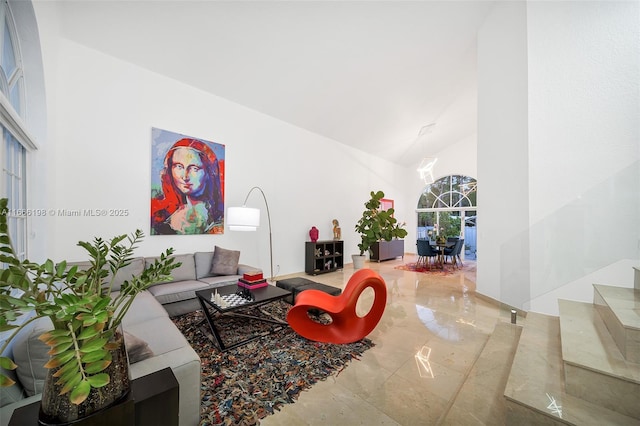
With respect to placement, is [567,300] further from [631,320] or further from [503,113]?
[503,113]

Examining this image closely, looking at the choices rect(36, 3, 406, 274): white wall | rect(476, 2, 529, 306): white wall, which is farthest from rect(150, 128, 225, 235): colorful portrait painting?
rect(476, 2, 529, 306): white wall

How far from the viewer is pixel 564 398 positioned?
153 cm

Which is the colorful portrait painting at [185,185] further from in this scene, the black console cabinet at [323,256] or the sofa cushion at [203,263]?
the black console cabinet at [323,256]

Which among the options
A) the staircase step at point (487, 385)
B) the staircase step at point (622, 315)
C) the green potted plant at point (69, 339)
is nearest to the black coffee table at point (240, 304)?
the green potted plant at point (69, 339)

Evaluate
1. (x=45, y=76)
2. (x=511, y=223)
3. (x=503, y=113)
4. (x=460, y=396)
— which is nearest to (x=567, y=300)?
(x=511, y=223)

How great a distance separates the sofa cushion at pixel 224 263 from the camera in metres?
3.96

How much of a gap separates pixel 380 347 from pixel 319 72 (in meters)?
4.34

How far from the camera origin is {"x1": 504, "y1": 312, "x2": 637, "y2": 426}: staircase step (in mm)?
1369

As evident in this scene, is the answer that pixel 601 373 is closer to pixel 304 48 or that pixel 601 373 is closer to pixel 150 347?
pixel 150 347

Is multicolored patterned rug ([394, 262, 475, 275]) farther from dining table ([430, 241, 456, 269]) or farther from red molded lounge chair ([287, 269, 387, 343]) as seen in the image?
red molded lounge chair ([287, 269, 387, 343])

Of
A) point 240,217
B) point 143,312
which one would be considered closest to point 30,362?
point 143,312

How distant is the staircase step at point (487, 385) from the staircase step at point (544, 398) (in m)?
0.20

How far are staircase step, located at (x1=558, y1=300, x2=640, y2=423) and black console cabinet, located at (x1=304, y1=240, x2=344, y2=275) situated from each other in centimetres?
449

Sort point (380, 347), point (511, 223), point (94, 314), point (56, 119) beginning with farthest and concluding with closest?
1. point (511, 223)
2. point (56, 119)
3. point (380, 347)
4. point (94, 314)
